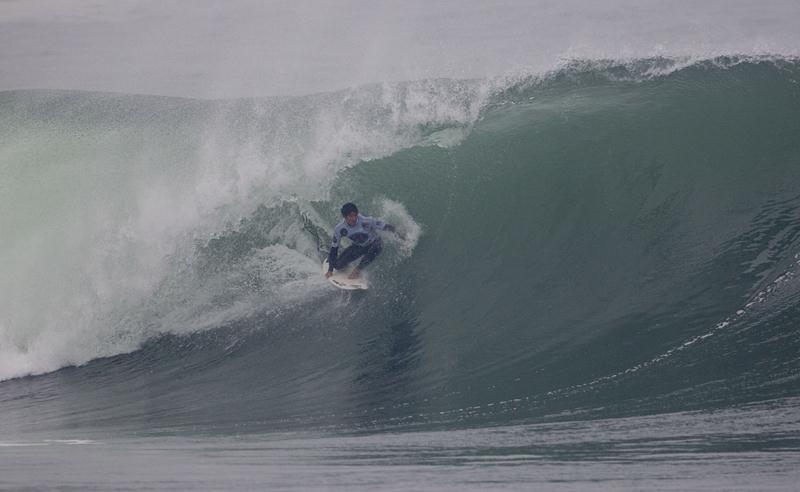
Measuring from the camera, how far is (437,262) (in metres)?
10.4

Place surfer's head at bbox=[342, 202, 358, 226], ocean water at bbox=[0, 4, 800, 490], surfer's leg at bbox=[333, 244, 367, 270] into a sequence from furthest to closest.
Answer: surfer's leg at bbox=[333, 244, 367, 270] → surfer's head at bbox=[342, 202, 358, 226] → ocean water at bbox=[0, 4, 800, 490]

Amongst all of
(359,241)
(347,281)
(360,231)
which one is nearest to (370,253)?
(359,241)

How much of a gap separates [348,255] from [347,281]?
0.33 meters

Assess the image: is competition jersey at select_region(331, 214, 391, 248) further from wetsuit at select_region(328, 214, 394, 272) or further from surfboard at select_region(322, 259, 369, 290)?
surfboard at select_region(322, 259, 369, 290)

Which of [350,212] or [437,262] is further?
[437,262]

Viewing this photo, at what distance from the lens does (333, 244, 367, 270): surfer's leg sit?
33.6 ft

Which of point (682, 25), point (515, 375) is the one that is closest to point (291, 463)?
point (515, 375)

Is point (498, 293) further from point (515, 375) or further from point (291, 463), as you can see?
point (291, 463)

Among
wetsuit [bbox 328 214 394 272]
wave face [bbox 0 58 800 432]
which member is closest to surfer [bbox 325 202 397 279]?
wetsuit [bbox 328 214 394 272]

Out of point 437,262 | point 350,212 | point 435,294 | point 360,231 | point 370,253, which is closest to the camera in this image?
point 350,212

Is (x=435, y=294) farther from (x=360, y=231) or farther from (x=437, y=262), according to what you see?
(x=360, y=231)

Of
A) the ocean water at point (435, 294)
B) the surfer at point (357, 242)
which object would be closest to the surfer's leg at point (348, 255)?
the surfer at point (357, 242)

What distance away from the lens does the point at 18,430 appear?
8617 mm

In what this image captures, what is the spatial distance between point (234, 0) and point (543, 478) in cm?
2871
